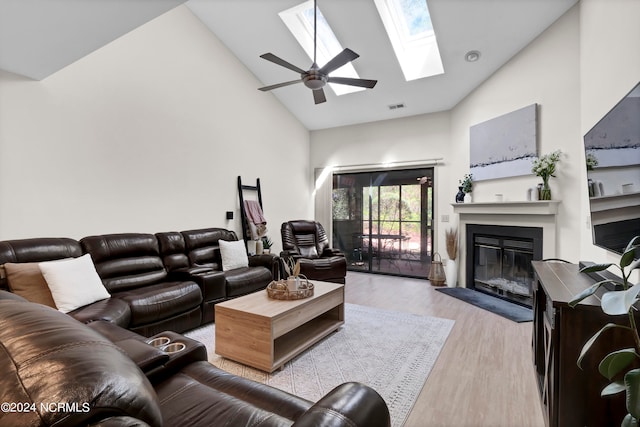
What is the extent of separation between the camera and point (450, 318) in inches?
137

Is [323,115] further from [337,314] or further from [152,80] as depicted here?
[337,314]

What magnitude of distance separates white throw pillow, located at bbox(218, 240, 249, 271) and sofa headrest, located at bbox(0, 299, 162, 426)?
3.31 metres

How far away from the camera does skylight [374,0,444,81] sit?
399cm

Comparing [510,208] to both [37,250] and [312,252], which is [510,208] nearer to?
[312,252]

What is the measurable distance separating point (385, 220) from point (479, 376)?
3.79 meters

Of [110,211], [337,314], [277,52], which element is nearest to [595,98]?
[337,314]

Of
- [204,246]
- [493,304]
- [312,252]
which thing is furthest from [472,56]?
[204,246]

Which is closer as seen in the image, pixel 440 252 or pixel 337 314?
pixel 337 314

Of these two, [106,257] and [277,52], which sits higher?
[277,52]

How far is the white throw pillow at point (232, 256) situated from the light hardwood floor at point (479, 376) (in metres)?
1.81

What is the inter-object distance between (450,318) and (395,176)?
2.98 metres

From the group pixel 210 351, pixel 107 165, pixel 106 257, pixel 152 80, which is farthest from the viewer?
pixel 152 80

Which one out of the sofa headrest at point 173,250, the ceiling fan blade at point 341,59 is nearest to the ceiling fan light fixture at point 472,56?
the ceiling fan blade at point 341,59

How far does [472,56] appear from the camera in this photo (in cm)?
400
